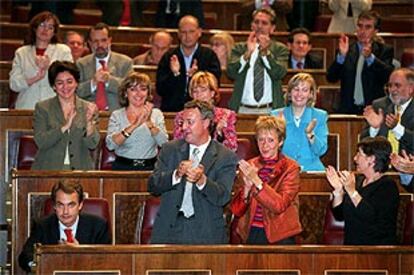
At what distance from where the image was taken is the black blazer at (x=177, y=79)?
38.1 ft

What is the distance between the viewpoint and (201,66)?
1163cm

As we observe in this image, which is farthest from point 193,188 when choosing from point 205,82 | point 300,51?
point 300,51

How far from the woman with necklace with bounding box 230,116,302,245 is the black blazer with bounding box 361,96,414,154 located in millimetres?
1357

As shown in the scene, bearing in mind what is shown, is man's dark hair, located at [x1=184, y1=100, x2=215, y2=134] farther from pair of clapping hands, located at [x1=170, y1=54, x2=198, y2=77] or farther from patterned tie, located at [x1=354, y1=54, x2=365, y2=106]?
patterned tie, located at [x1=354, y1=54, x2=365, y2=106]

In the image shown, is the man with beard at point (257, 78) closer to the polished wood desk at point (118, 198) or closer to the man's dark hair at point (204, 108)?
the polished wood desk at point (118, 198)

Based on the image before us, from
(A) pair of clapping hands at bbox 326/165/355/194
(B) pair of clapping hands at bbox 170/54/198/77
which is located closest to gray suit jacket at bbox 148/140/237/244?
(A) pair of clapping hands at bbox 326/165/355/194

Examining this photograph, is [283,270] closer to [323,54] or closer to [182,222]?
[182,222]

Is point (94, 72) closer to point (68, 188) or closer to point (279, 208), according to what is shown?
point (68, 188)

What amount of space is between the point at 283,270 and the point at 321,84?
13.6ft

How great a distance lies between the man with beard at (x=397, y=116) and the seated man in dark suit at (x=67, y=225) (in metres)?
2.10

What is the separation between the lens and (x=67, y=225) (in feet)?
29.7

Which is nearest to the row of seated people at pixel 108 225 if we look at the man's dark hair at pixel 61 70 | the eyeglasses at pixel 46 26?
the man's dark hair at pixel 61 70

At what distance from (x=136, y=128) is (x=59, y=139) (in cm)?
Result: 52

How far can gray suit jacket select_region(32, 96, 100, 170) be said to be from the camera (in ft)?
33.3
